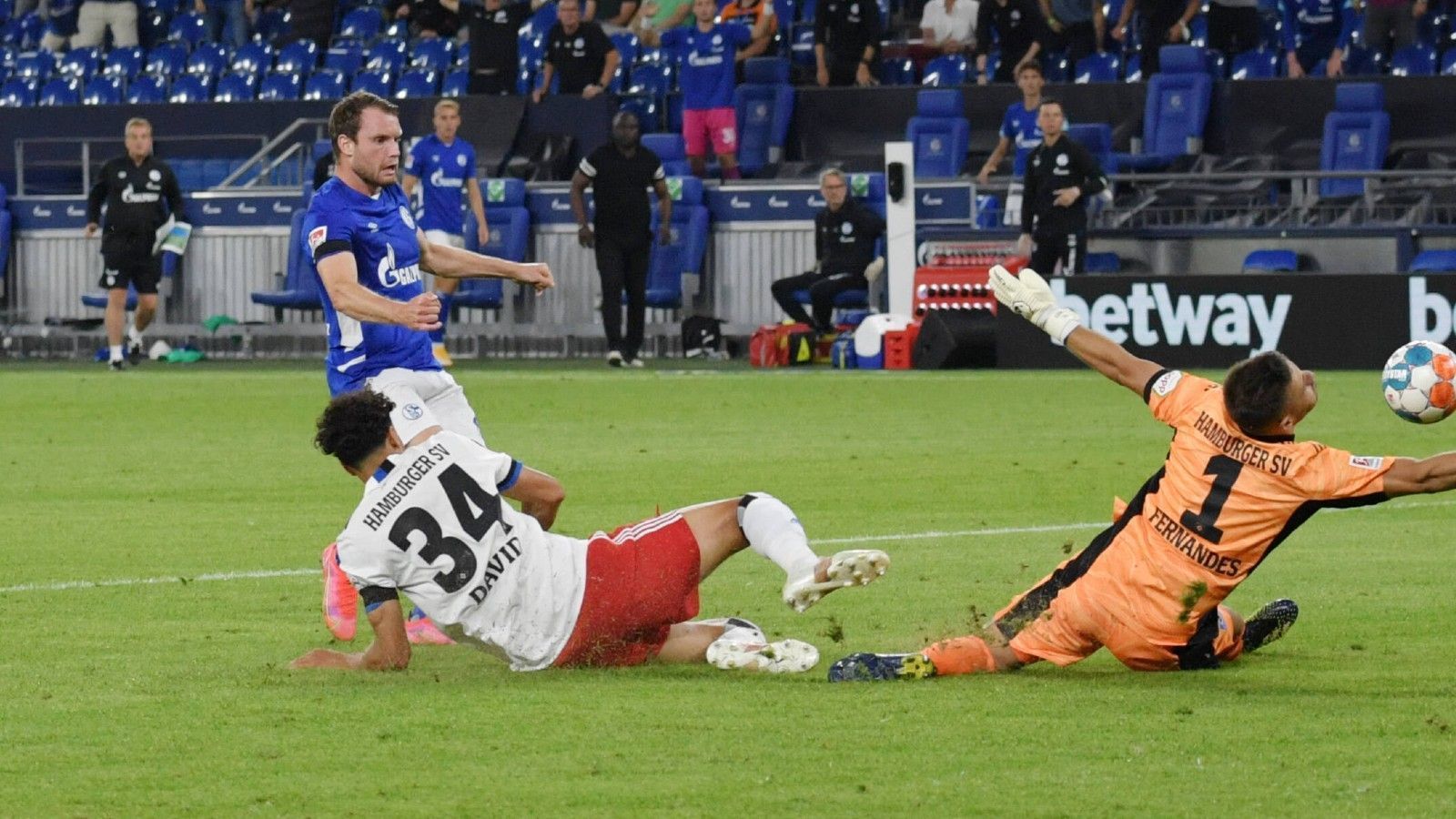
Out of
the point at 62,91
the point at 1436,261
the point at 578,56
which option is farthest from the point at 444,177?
the point at 62,91

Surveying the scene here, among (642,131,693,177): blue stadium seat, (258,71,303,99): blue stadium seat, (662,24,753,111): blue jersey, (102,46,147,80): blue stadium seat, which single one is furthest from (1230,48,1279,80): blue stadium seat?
(102,46,147,80): blue stadium seat

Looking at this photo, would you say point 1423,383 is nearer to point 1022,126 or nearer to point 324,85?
point 1022,126

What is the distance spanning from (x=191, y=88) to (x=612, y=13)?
5.82m

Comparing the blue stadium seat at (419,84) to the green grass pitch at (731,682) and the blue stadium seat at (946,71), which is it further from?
the green grass pitch at (731,682)

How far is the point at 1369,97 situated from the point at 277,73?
586 inches

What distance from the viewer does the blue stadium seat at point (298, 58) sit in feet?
104

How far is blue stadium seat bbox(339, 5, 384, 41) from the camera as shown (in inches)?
1276

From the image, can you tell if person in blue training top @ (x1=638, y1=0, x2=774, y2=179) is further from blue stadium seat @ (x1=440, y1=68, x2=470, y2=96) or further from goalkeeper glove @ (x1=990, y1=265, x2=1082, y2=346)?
goalkeeper glove @ (x1=990, y1=265, x2=1082, y2=346)

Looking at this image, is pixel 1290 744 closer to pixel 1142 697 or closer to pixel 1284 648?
pixel 1142 697

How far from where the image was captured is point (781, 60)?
2714 centimetres

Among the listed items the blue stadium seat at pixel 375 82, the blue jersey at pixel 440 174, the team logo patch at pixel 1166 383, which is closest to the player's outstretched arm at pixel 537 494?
the team logo patch at pixel 1166 383

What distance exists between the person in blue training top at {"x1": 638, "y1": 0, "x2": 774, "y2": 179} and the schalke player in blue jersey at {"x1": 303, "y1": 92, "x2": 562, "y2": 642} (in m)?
17.7

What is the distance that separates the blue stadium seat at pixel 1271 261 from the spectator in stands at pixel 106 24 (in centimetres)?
1831

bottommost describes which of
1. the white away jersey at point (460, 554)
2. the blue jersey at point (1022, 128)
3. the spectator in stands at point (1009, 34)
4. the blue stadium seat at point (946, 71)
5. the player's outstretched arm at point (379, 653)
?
the player's outstretched arm at point (379, 653)
